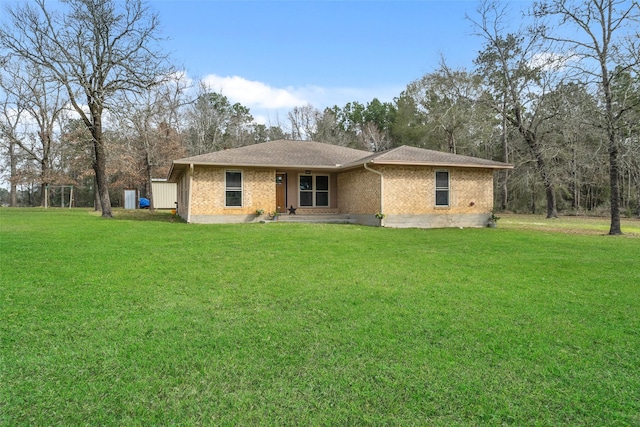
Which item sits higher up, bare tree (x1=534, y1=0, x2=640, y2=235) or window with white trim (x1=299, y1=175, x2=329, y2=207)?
bare tree (x1=534, y1=0, x2=640, y2=235)

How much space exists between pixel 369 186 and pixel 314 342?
41.7ft

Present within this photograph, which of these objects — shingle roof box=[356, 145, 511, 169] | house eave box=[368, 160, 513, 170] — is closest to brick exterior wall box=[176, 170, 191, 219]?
shingle roof box=[356, 145, 511, 169]

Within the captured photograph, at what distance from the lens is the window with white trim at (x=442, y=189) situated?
16453mm

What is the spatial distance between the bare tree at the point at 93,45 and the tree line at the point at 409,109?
0.18ft

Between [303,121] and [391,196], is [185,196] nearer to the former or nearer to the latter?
[391,196]

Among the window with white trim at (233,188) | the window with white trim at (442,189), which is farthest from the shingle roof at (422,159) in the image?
the window with white trim at (233,188)

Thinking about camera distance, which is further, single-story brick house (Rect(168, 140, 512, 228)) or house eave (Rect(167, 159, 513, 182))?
single-story brick house (Rect(168, 140, 512, 228))

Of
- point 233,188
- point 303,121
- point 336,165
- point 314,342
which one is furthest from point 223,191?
point 303,121

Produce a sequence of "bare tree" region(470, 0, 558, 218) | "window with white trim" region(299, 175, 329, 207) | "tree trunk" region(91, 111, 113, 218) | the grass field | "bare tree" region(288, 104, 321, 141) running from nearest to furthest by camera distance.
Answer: the grass field < "window with white trim" region(299, 175, 329, 207) < "tree trunk" region(91, 111, 113, 218) < "bare tree" region(470, 0, 558, 218) < "bare tree" region(288, 104, 321, 141)

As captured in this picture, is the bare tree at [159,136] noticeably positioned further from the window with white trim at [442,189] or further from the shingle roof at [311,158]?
the window with white trim at [442,189]

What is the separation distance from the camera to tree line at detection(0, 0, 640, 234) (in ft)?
49.8

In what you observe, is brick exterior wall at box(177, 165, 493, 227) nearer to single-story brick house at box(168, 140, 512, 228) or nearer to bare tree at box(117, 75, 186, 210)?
single-story brick house at box(168, 140, 512, 228)

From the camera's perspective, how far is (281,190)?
59.2 feet

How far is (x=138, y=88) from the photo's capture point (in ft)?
65.0
